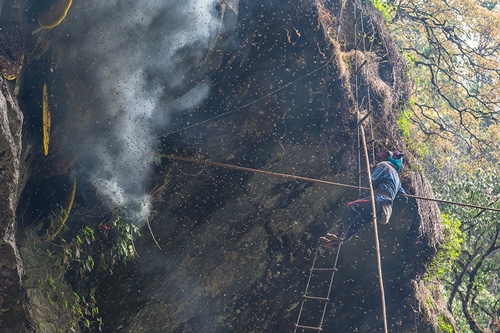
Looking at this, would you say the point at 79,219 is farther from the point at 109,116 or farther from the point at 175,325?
the point at 175,325

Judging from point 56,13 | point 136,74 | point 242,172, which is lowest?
point 242,172

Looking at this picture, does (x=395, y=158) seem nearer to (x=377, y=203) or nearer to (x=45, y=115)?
(x=377, y=203)

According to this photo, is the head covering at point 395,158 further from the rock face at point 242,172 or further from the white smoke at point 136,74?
the white smoke at point 136,74

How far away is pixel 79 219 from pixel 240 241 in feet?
Answer: 8.47

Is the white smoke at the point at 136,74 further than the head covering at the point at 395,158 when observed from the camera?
No

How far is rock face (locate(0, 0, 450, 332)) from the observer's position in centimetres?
770

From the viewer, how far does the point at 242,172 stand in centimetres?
851

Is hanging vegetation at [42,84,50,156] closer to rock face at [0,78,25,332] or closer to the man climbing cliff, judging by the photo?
rock face at [0,78,25,332]

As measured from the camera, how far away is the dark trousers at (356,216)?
824cm

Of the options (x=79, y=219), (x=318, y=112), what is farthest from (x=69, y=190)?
(x=318, y=112)

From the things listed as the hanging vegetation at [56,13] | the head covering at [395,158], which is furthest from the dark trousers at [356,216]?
the hanging vegetation at [56,13]

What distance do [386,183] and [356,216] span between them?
2.30ft

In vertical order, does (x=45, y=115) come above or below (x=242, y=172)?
above

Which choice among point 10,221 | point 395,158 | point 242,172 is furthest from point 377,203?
point 10,221
